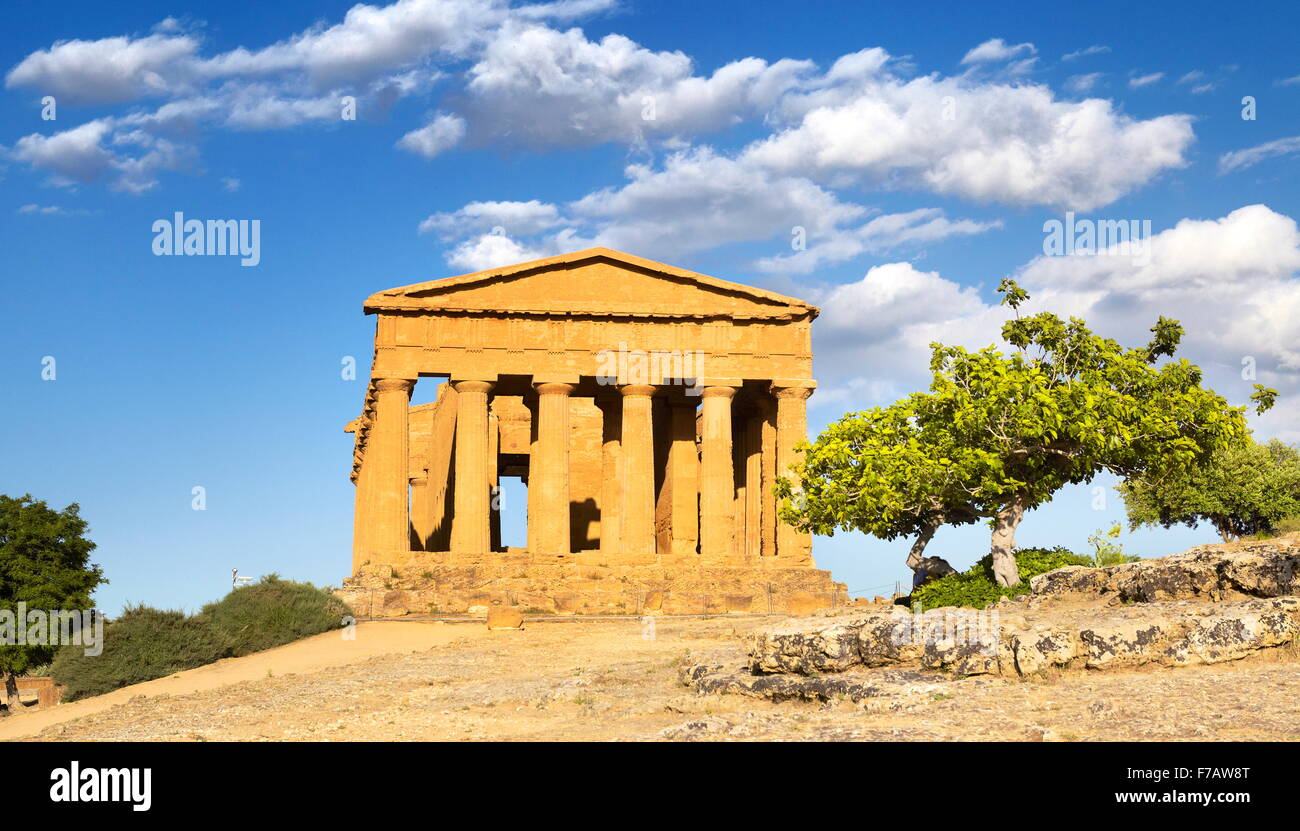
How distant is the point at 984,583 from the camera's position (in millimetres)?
32000

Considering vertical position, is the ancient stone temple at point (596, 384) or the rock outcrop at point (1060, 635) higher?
the ancient stone temple at point (596, 384)

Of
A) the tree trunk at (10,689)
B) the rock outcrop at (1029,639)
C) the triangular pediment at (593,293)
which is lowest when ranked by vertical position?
the tree trunk at (10,689)

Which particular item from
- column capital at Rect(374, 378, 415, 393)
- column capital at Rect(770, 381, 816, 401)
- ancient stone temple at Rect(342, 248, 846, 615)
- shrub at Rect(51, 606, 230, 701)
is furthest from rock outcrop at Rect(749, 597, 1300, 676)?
column capital at Rect(374, 378, 415, 393)

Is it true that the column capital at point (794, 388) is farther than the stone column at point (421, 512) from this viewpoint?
No

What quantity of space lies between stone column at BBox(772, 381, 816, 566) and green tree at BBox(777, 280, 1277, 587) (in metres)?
13.9

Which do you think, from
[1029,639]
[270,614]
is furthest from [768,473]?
[1029,639]

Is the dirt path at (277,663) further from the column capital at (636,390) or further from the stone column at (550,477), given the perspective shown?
the column capital at (636,390)

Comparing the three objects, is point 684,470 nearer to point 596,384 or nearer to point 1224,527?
point 596,384

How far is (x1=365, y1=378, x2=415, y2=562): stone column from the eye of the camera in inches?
1901

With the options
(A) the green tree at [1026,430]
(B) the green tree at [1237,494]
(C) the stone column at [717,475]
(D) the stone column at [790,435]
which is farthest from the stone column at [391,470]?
(B) the green tree at [1237,494]

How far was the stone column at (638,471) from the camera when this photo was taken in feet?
164

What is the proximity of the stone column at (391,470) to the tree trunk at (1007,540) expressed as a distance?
2402 centimetres

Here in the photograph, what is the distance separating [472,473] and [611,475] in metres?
7.24
